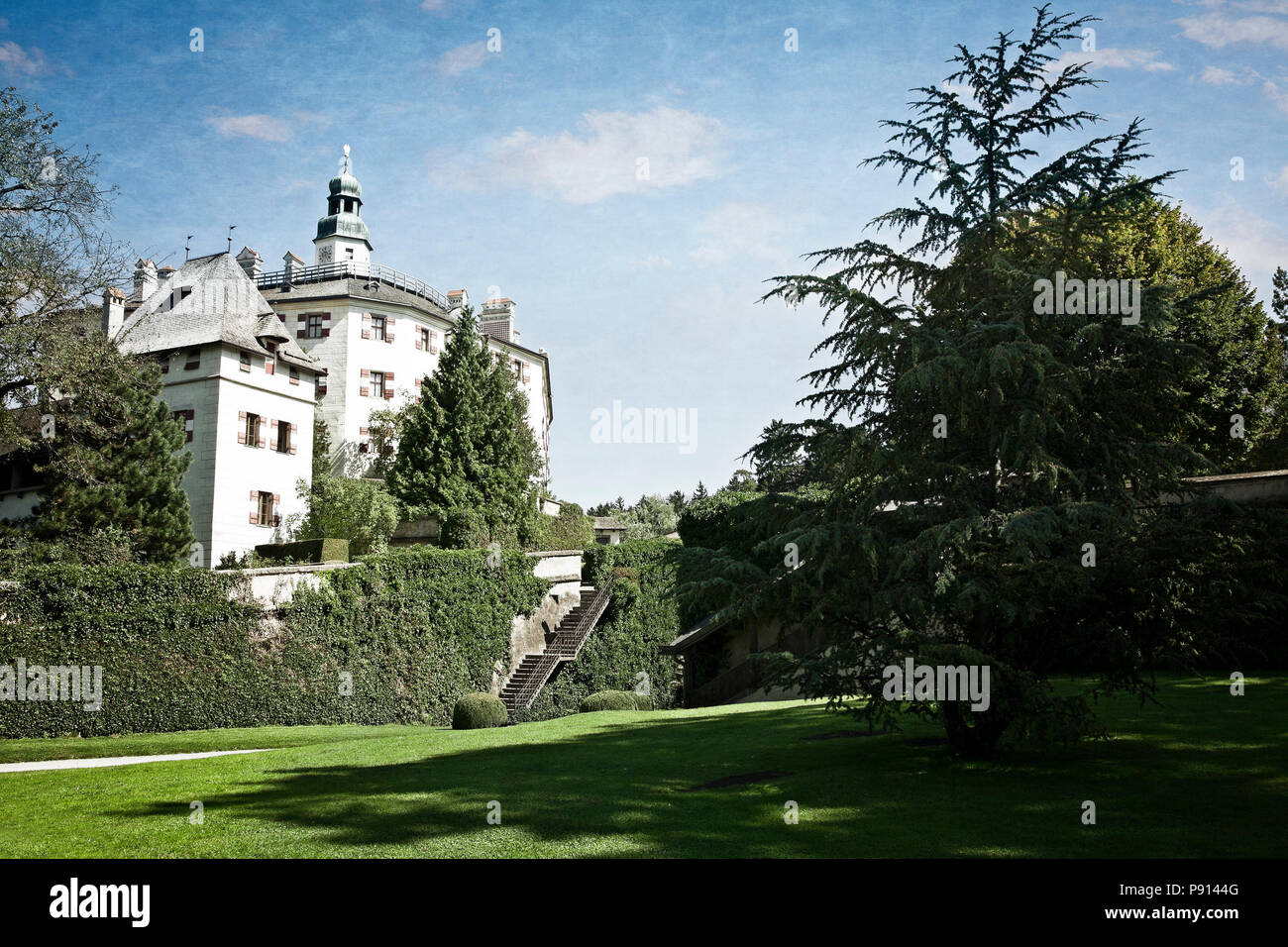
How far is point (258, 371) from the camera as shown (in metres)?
39.8

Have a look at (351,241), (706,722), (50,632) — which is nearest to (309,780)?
(706,722)

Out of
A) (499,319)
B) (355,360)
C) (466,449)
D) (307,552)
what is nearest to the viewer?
(307,552)

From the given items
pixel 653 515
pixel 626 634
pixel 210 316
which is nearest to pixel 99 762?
pixel 626 634

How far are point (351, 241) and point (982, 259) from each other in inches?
2543

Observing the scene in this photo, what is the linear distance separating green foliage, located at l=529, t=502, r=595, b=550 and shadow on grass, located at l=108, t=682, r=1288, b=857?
1097 inches

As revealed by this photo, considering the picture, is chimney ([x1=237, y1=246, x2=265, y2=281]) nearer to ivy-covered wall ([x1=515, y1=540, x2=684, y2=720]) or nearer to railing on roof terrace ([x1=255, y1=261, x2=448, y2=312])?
railing on roof terrace ([x1=255, y1=261, x2=448, y2=312])

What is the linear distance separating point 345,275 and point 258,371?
21429 mm

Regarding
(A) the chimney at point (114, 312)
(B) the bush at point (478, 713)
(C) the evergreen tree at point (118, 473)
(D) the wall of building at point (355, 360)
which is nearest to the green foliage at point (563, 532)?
(D) the wall of building at point (355, 360)

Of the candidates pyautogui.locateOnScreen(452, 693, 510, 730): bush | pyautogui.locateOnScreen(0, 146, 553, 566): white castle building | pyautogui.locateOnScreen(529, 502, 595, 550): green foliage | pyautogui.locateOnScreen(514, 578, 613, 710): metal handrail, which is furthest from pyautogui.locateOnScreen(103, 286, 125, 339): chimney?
pyautogui.locateOnScreen(452, 693, 510, 730): bush

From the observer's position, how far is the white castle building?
123ft

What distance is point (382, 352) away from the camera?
54500 millimetres

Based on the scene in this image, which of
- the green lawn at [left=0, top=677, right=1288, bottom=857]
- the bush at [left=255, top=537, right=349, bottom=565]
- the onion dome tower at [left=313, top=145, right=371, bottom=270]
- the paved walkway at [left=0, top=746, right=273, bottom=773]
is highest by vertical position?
the onion dome tower at [left=313, top=145, right=371, bottom=270]

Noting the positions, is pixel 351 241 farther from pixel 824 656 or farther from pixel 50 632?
pixel 824 656

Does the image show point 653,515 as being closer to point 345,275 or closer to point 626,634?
point 345,275
